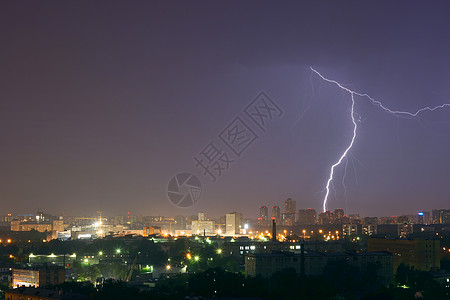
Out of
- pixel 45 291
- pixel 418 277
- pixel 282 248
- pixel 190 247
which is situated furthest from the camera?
pixel 190 247

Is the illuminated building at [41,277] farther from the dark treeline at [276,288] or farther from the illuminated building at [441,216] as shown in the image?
the illuminated building at [441,216]

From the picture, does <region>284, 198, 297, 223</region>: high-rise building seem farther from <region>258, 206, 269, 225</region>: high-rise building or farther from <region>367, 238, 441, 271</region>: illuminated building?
<region>367, 238, 441, 271</region>: illuminated building

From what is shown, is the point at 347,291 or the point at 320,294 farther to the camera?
the point at 347,291

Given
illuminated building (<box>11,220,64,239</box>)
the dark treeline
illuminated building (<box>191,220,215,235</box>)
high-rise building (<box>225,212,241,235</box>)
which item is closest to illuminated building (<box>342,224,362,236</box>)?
high-rise building (<box>225,212,241,235</box>)

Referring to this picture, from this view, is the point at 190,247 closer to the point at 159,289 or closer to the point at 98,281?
the point at 98,281

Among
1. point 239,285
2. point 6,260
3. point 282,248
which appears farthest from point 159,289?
point 6,260

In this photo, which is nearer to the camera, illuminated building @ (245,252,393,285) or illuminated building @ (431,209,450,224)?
illuminated building @ (245,252,393,285)

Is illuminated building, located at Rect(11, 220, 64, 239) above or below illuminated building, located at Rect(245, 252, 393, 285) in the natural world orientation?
above

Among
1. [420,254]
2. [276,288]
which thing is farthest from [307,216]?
[276,288]
